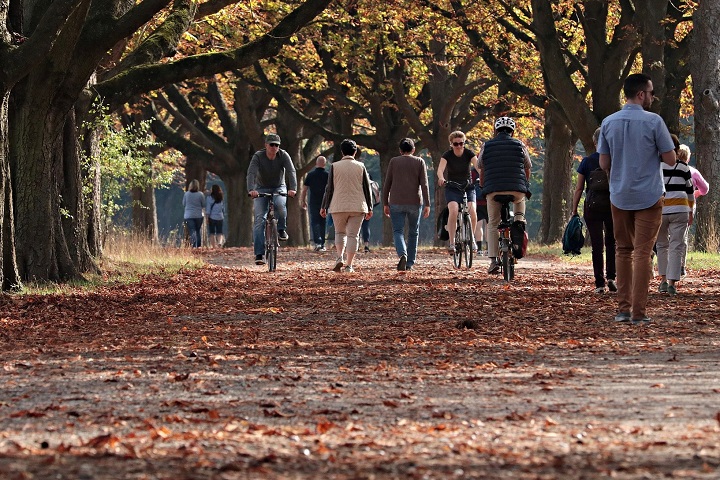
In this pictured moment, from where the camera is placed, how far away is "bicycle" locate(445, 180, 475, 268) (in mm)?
20547

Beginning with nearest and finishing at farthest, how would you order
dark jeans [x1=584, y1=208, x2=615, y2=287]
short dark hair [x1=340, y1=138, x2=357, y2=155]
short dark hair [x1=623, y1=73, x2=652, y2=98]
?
short dark hair [x1=623, y1=73, x2=652, y2=98] → dark jeans [x1=584, y1=208, x2=615, y2=287] → short dark hair [x1=340, y1=138, x2=357, y2=155]

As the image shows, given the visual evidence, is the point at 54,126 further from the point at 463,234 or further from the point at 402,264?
the point at 463,234

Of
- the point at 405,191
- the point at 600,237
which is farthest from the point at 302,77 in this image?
the point at 600,237

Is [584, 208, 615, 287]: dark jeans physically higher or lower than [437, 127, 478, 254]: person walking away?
lower

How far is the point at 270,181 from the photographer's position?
2055 centimetres

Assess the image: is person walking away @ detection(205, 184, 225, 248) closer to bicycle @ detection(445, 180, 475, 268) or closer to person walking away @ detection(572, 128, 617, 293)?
bicycle @ detection(445, 180, 475, 268)

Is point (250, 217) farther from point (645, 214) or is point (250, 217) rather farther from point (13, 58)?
point (645, 214)

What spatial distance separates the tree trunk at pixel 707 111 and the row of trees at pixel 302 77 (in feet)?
0.11

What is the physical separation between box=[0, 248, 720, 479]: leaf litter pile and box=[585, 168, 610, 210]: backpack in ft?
3.28

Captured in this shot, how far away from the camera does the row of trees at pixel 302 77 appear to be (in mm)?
15680

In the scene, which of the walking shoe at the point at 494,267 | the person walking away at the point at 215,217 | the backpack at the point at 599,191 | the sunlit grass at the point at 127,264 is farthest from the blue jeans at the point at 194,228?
the backpack at the point at 599,191

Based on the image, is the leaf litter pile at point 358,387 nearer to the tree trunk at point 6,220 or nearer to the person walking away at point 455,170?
the tree trunk at point 6,220

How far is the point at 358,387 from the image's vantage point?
782cm

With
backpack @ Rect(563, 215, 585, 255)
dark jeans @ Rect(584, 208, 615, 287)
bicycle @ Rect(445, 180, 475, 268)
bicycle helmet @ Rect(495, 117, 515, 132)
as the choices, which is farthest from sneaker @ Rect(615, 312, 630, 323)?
bicycle @ Rect(445, 180, 475, 268)
